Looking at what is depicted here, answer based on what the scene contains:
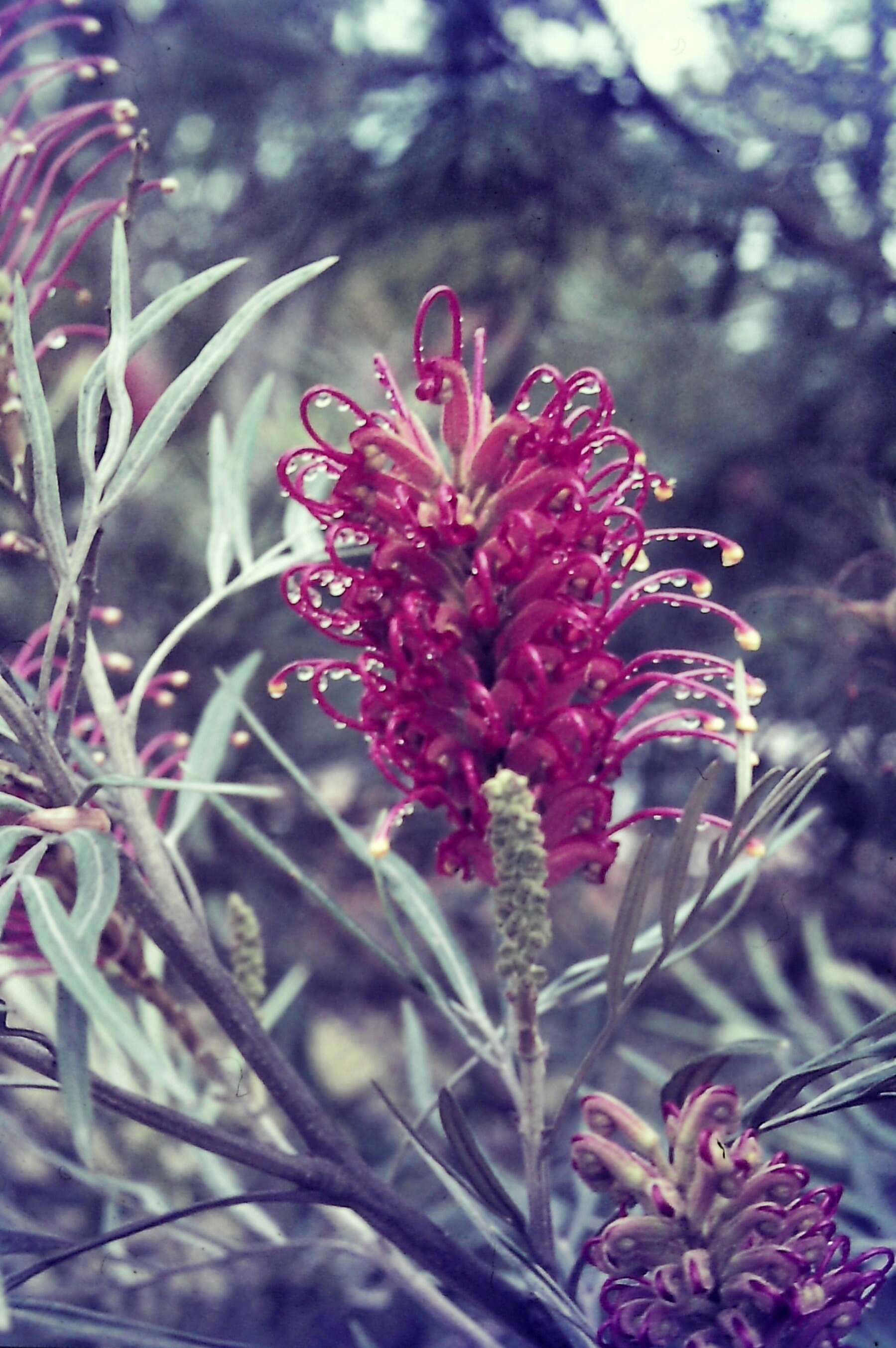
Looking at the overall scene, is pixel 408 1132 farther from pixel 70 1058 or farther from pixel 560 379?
pixel 560 379

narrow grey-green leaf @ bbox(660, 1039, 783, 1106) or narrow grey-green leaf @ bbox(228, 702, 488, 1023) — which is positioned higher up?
narrow grey-green leaf @ bbox(228, 702, 488, 1023)

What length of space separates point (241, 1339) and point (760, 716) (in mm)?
471

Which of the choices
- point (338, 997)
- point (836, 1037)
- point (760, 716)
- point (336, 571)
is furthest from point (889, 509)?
point (338, 997)

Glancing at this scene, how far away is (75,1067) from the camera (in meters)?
0.29

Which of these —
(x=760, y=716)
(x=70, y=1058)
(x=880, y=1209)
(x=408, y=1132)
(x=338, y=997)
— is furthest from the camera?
(x=338, y=997)

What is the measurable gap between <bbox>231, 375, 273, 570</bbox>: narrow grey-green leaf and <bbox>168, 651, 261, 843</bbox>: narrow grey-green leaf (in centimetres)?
5

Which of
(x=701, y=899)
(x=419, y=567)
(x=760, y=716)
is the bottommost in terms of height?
(x=701, y=899)

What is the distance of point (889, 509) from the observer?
2.41 feet

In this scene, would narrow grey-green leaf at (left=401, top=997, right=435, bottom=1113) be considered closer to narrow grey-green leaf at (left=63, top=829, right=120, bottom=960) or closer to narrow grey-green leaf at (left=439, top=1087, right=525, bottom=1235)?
narrow grey-green leaf at (left=439, top=1087, right=525, bottom=1235)

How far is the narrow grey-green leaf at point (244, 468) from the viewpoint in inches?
22.1

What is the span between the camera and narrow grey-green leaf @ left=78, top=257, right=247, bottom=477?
15.4 inches

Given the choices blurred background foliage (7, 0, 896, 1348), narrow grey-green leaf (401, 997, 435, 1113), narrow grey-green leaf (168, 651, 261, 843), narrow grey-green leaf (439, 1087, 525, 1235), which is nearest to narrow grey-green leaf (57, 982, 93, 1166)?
narrow grey-green leaf (439, 1087, 525, 1235)

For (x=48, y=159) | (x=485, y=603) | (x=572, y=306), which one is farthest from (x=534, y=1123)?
(x=48, y=159)

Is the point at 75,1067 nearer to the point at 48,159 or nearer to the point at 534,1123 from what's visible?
the point at 534,1123
